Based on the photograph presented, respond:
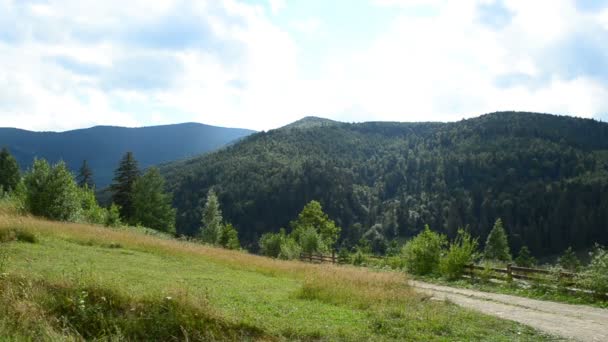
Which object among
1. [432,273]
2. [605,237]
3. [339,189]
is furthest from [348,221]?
[432,273]

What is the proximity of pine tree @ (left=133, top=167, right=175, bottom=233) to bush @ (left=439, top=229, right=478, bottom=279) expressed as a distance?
46207mm

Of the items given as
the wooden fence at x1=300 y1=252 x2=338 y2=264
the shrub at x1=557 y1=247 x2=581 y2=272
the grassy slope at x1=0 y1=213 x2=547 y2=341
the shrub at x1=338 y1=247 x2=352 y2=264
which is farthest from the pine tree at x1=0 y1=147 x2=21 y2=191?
the shrub at x1=557 y1=247 x2=581 y2=272

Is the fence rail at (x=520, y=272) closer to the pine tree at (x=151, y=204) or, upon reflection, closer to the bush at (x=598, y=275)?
the bush at (x=598, y=275)

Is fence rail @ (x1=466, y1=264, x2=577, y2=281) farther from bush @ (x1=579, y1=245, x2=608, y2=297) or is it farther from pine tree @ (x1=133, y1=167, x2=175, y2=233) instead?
pine tree @ (x1=133, y1=167, x2=175, y2=233)

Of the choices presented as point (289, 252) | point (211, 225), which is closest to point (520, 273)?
point (289, 252)

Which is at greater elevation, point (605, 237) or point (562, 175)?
point (562, 175)

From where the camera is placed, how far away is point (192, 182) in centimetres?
17800

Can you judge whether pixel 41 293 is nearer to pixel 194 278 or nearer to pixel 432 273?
pixel 194 278

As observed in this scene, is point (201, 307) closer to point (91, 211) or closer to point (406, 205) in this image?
point (91, 211)

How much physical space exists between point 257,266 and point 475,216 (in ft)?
526

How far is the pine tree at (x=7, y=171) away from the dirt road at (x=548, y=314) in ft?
218

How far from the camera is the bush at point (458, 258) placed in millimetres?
27297

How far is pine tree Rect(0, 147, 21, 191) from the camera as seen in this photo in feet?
217

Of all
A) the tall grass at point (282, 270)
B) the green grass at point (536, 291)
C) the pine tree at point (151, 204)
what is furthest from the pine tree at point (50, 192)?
the pine tree at point (151, 204)
